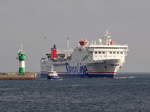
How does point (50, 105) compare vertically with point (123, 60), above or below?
below

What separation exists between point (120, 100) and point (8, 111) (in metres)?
19.1

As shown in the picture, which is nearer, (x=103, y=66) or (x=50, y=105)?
(x=50, y=105)

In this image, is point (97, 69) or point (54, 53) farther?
point (54, 53)

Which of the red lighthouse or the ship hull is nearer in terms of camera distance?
the ship hull

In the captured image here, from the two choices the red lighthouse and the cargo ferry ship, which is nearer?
the cargo ferry ship

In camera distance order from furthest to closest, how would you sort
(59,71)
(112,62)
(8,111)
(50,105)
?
(59,71), (112,62), (50,105), (8,111)

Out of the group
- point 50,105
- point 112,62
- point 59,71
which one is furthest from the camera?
point 59,71

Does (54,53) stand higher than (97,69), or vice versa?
(54,53)

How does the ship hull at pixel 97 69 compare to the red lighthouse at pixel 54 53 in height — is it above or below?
below

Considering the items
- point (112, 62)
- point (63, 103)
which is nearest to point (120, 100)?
point (63, 103)

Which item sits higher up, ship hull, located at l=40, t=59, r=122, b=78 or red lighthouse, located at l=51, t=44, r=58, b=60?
red lighthouse, located at l=51, t=44, r=58, b=60

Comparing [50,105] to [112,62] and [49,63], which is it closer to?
A: [112,62]

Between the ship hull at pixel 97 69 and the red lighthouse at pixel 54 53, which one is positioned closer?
the ship hull at pixel 97 69

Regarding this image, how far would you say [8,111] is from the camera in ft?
202
